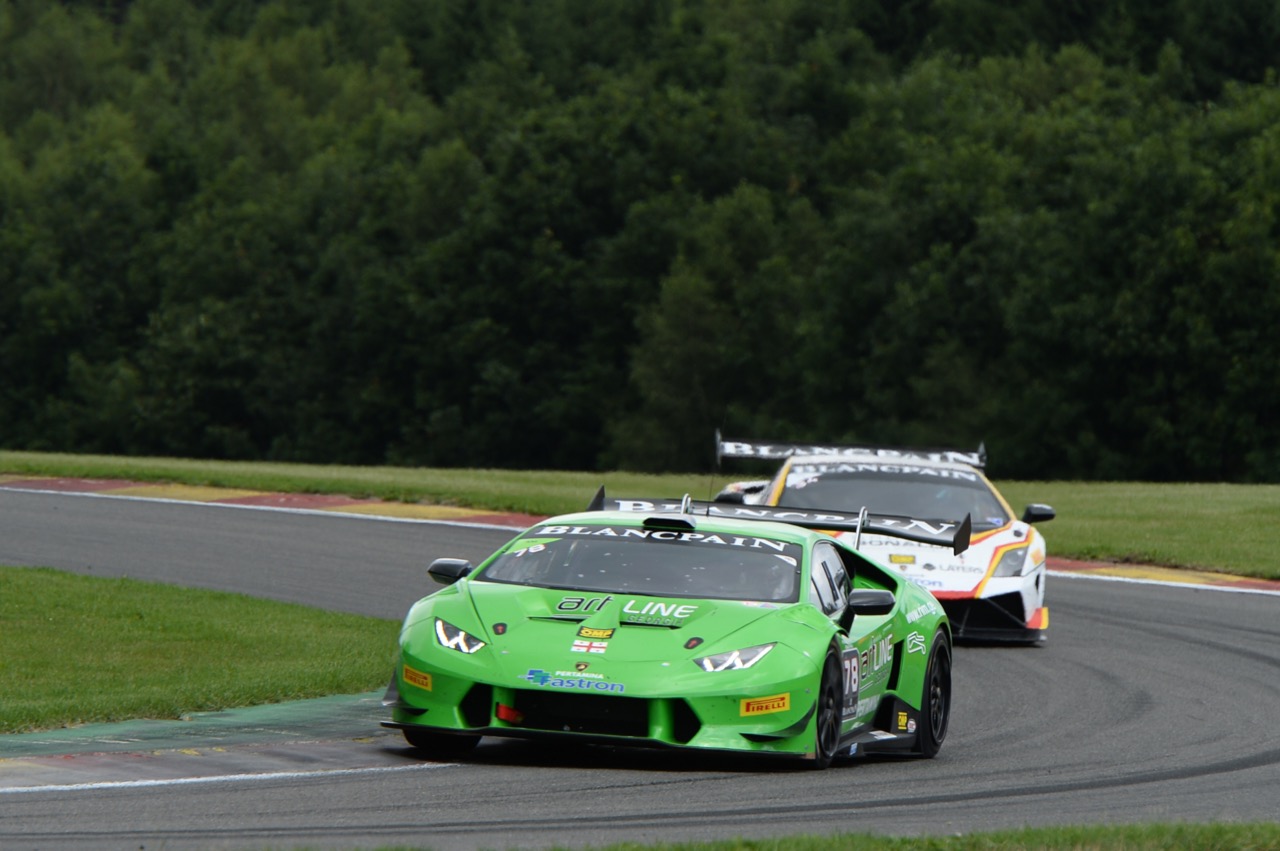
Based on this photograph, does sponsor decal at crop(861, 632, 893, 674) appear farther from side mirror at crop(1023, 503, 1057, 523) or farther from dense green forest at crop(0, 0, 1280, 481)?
dense green forest at crop(0, 0, 1280, 481)

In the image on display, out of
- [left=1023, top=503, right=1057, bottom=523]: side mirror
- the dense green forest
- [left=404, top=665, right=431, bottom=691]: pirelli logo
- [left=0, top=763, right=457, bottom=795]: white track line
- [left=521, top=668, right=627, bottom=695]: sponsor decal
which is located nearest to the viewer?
[left=0, top=763, right=457, bottom=795]: white track line

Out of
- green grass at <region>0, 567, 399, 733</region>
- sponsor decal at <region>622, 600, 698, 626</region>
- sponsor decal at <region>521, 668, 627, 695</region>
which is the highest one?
sponsor decal at <region>622, 600, 698, 626</region>

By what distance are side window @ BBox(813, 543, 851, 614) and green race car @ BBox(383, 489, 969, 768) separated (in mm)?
16

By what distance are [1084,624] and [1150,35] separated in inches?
2858

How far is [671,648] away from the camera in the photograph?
8844 millimetres

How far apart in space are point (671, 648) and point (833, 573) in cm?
163

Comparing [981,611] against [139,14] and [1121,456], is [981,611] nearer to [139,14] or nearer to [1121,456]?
[1121,456]

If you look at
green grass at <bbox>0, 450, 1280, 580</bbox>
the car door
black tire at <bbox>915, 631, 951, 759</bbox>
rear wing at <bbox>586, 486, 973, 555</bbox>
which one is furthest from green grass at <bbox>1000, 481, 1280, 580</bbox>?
the car door

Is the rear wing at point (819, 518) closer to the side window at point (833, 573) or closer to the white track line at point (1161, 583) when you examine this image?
the side window at point (833, 573)

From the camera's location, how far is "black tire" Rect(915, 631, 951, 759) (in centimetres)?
1012

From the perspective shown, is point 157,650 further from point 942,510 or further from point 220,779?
point 942,510

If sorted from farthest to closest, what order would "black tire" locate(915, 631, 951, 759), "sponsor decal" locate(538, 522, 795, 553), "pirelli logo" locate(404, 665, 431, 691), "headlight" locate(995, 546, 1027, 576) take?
"headlight" locate(995, 546, 1027, 576)
"black tire" locate(915, 631, 951, 759)
"sponsor decal" locate(538, 522, 795, 553)
"pirelli logo" locate(404, 665, 431, 691)

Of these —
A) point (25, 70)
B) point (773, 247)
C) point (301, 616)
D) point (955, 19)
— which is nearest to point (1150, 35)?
point (955, 19)

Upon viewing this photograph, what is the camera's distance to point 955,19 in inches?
3652
